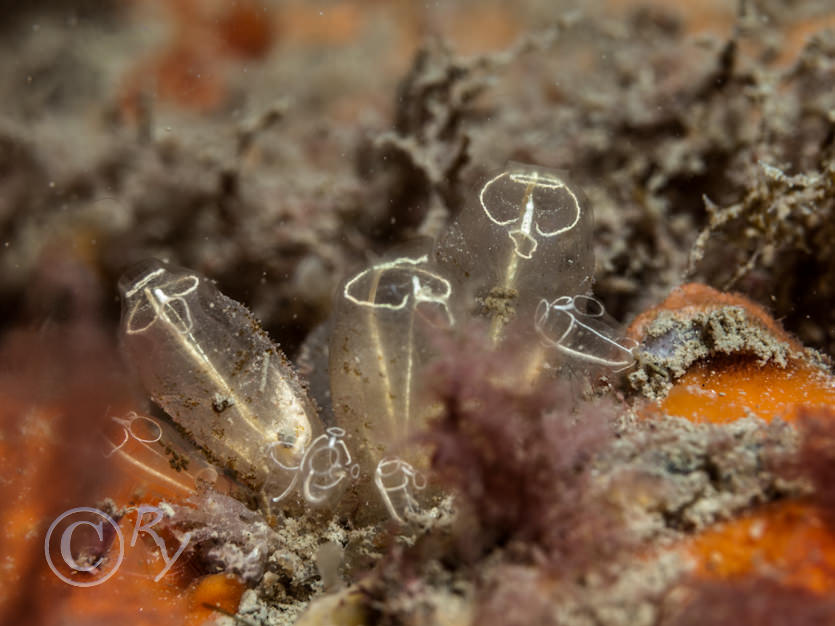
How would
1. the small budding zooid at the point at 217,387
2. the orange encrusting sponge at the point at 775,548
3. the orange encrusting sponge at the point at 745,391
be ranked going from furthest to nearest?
the small budding zooid at the point at 217,387 → the orange encrusting sponge at the point at 745,391 → the orange encrusting sponge at the point at 775,548

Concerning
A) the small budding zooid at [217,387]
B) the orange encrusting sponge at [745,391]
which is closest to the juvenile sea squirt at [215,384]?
the small budding zooid at [217,387]

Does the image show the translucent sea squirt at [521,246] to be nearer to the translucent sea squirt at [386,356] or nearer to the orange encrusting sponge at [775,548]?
the translucent sea squirt at [386,356]

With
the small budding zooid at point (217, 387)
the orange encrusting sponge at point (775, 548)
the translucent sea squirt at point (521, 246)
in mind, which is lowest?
the small budding zooid at point (217, 387)

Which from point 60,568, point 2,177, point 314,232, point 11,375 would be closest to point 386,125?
point 314,232

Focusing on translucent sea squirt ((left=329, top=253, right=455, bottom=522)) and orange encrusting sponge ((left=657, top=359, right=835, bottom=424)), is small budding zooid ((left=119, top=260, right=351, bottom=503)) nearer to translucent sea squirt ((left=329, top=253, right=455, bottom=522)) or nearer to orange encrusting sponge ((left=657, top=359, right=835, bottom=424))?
translucent sea squirt ((left=329, top=253, right=455, bottom=522))

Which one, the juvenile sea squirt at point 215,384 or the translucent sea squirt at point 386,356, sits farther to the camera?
the juvenile sea squirt at point 215,384

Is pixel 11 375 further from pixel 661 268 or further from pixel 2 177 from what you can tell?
pixel 661 268

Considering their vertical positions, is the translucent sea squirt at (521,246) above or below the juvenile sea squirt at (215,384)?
above

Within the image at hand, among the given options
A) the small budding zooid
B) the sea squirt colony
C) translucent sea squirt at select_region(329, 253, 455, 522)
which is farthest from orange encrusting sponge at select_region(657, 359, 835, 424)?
the small budding zooid

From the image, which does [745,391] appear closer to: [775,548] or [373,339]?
[775,548]
